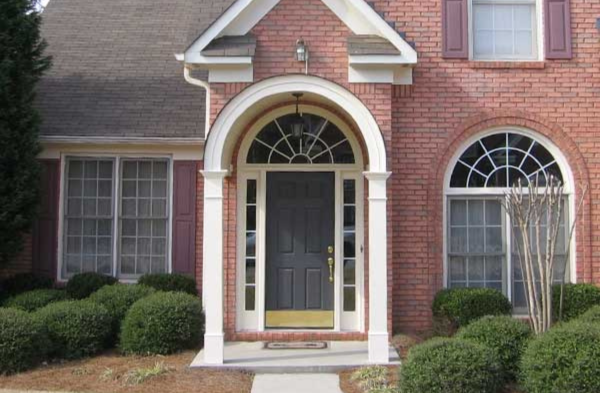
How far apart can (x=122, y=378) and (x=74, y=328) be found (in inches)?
51.7

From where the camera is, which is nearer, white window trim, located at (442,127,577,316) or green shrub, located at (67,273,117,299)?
white window trim, located at (442,127,577,316)

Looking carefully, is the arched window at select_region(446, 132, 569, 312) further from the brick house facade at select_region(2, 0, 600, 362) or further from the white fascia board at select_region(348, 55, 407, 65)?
the white fascia board at select_region(348, 55, 407, 65)

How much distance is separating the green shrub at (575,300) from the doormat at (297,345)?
3199 millimetres

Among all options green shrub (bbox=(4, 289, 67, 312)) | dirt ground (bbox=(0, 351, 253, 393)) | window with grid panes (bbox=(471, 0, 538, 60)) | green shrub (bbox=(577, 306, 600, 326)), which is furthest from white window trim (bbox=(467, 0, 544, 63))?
green shrub (bbox=(4, 289, 67, 312))

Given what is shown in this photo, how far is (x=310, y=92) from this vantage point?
27.8 feet

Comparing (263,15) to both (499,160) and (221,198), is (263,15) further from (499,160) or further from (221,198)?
(499,160)

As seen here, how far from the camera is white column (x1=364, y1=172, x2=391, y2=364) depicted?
8023 millimetres

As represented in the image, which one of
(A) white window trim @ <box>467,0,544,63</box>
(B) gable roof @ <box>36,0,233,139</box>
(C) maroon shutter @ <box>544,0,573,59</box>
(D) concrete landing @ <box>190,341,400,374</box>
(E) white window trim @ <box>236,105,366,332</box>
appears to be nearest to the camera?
(D) concrete landing @ <box>190,341,400,374</box>

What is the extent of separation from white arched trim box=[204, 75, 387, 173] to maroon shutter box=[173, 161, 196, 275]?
249 centimetres

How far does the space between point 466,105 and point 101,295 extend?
237 inches

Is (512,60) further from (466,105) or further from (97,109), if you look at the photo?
(97,109)

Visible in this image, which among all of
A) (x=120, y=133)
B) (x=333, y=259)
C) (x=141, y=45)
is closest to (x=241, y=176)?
(x=333, y=259)

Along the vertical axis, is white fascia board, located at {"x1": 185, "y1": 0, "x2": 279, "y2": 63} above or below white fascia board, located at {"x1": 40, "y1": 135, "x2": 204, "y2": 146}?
above

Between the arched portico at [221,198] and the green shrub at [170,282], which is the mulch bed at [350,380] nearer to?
the arched portico at [221,198]
